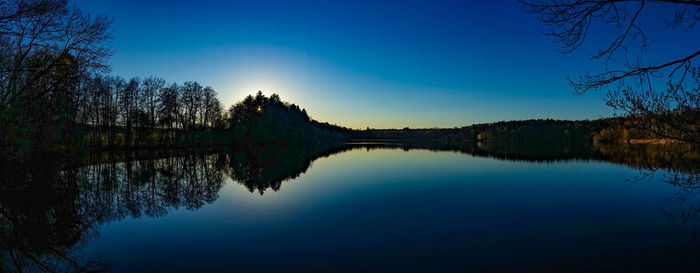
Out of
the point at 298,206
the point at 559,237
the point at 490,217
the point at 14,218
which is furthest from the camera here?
the point at 298,206

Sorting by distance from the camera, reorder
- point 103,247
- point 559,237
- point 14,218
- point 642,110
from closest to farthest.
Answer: point 642,110, point 103,247, point 559,237, point 14,218

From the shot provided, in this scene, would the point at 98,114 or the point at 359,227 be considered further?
the point at 98,114

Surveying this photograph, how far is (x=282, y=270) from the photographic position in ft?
22.6

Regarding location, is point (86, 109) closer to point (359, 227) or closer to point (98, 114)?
point (98, 114)

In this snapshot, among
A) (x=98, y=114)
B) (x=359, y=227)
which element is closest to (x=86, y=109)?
(x=98, y=114)

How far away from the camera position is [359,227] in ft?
34.0

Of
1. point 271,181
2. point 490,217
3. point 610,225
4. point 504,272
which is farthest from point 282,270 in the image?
point 271,181

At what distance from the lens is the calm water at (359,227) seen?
735cm

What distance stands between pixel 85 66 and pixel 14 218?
748cm

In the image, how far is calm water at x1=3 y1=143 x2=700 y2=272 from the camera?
7.35 m

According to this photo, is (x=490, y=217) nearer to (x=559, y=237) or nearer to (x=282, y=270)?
(x=559, y=237)

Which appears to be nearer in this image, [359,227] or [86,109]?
[359,227]

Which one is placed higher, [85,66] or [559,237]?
[85,66]

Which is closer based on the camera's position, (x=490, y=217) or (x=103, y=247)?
(x=103, y=247)
